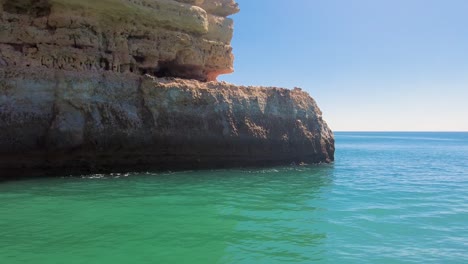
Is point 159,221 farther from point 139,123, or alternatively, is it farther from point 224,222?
point 139,123

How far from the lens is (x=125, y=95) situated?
593 inches

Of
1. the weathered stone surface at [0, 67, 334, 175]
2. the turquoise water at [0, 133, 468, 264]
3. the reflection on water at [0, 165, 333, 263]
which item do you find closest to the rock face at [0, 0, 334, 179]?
the weathered stone surface at [0, 67, 334, 175]

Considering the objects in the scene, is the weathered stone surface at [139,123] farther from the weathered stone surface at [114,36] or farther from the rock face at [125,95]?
the weathered stone surface at [114,36]

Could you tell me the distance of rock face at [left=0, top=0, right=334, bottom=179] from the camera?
13445 mm

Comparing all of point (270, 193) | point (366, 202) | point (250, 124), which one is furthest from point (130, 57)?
point (366, 202)

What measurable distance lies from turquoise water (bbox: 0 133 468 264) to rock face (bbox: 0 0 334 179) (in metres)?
1.55

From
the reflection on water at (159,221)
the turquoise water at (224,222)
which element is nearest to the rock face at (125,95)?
the turquoise water at (224,222)

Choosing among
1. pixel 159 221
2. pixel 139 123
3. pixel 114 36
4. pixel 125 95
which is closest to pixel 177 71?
pixel 114 36

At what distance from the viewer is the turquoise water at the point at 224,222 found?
19.9ft

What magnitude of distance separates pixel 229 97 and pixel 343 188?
653cm

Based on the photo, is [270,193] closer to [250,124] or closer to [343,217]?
[343,217]

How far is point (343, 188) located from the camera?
13.1 metres

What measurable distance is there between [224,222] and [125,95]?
343 inches

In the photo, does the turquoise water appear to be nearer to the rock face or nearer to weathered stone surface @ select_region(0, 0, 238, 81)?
the rock face
